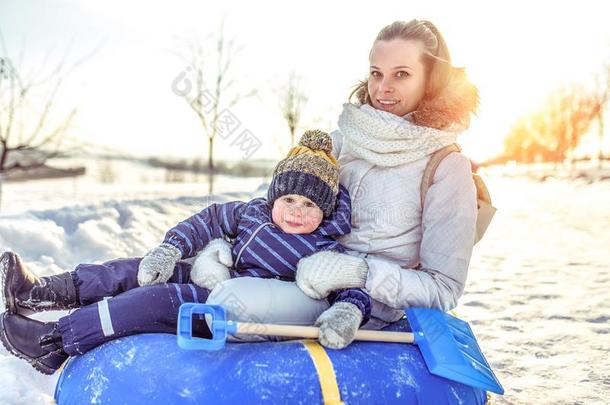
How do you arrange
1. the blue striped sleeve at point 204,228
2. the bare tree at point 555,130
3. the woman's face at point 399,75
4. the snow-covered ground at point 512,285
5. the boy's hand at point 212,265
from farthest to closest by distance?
the bare tree at point 555,130
the snow-covered ground at point 512,285
the woman's face at point 399,75
the blue striped sleeve at point 204,228
the boy's hand at point 212,265

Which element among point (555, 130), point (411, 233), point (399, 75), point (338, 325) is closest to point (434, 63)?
point (399, 75)

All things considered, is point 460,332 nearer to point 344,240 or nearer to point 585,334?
point 344,240

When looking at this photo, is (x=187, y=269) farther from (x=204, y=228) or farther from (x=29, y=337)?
(x=29, y=337)

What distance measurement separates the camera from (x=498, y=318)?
4.54 meters

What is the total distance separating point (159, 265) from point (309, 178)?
Result: 68 centimetres

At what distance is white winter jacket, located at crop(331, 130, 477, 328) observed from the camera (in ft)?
7.85

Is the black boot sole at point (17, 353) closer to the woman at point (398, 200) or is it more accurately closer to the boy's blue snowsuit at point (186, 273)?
the boy's blue snowsuit at point (186, 273)

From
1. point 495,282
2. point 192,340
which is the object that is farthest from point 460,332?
point 495,282

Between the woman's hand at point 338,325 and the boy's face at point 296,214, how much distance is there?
452 mm

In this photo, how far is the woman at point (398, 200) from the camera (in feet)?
7.40

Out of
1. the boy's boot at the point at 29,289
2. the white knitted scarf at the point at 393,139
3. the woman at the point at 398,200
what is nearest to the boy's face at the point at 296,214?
the woman at the point at 398,200

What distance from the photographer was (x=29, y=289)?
7.77ft

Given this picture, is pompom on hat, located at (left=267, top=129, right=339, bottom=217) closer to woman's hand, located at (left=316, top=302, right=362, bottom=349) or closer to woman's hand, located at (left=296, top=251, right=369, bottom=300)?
woman's hand, located at (left=296, top=251, right=369, bottom=300)

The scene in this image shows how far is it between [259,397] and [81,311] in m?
0.74
